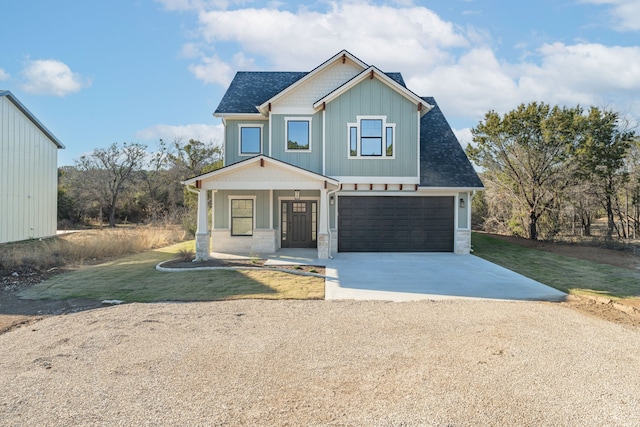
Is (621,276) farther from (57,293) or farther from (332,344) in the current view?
(57,293)

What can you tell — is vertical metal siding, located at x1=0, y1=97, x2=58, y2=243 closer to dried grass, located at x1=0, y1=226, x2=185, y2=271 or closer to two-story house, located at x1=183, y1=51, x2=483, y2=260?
dried grass, located at x1=0, y1=226, x2=185, y2=271

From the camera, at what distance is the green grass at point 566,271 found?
9.49 m

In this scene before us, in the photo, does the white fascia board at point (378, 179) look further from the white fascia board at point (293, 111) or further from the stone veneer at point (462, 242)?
the white fascia board at point (293, 111)

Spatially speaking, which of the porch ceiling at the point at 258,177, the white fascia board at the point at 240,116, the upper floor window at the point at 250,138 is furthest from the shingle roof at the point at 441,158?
the white fascia board at the point at 240,116

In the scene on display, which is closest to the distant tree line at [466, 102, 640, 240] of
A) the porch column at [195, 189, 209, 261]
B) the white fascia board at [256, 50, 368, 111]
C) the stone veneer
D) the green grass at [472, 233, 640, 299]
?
the green grass at [472, 233, 640, 299]

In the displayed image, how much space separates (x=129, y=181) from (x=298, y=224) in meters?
22.3

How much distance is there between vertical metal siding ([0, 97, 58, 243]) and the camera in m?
17.9

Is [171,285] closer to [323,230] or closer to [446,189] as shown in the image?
[323,230]

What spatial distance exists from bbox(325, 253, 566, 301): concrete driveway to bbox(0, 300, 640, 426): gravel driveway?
59.9 inches

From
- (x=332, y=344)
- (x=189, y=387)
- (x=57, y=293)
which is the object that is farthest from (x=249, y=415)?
(x=57, y=293)

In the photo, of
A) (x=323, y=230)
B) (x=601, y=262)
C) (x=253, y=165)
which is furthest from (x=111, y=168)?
(x=601, y=262)

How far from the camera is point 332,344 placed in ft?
18.2

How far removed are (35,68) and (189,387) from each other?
62.2 feet

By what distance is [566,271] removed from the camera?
1213cm
